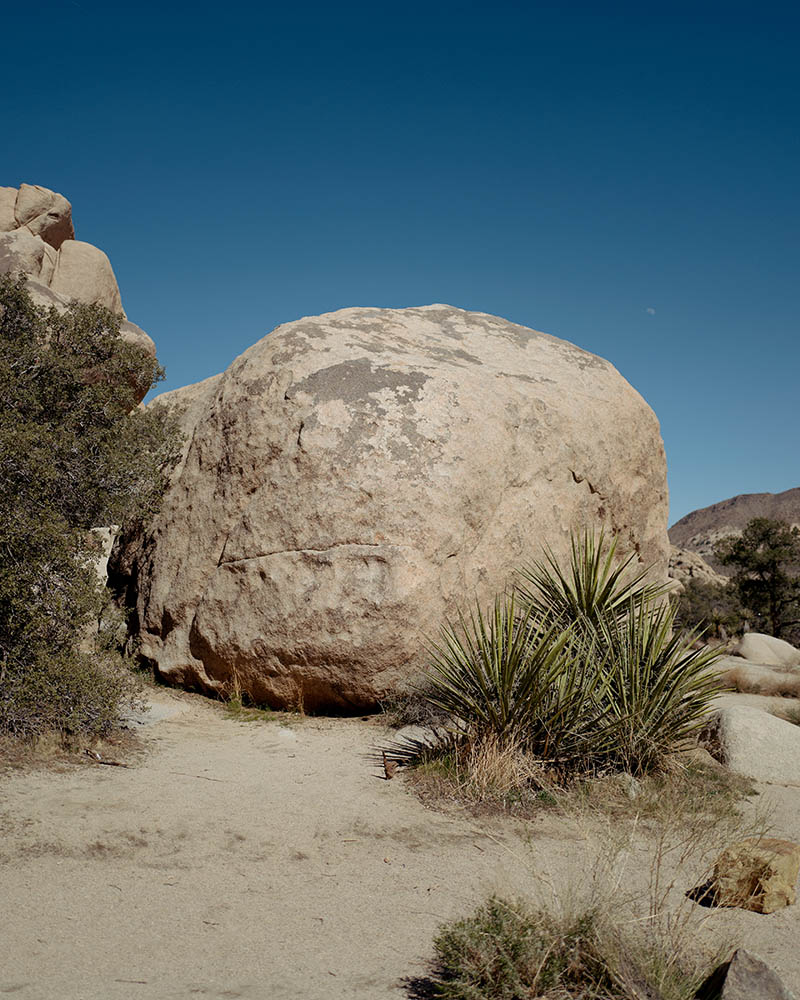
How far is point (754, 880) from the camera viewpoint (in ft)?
13.6

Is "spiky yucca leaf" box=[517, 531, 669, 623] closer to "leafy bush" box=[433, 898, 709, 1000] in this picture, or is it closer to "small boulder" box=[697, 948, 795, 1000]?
"leafy bush" box=[433, 898, 709, 1000]

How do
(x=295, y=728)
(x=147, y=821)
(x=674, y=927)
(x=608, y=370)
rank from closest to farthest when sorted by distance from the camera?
(x=674, y=927) → (x=147, y=821) → (x=295, y=728) → (x=608, y=370)

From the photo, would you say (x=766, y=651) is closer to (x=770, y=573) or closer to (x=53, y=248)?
(x=770, y=573)

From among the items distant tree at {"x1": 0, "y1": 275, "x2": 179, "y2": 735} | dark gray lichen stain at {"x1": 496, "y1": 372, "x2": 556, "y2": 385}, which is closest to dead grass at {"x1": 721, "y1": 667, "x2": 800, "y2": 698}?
dark gray lichen stain at {"x1": 496, "y1": 372, "x2": 556, "y2": 385}

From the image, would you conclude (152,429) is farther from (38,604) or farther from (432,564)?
(432,564)

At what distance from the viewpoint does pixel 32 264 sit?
70.1 feet

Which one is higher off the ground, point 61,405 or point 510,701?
point 61,405

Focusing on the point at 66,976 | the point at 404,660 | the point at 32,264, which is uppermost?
the point at 32,264

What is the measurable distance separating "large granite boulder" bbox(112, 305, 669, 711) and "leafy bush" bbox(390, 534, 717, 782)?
1.54m

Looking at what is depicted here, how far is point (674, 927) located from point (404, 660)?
4.85 m

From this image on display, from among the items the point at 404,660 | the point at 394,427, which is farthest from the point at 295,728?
the point at 394,427

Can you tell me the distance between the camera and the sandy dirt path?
3303 mm

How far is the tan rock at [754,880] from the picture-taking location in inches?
162

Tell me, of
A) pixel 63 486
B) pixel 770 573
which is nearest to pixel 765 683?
pixel 63 486
